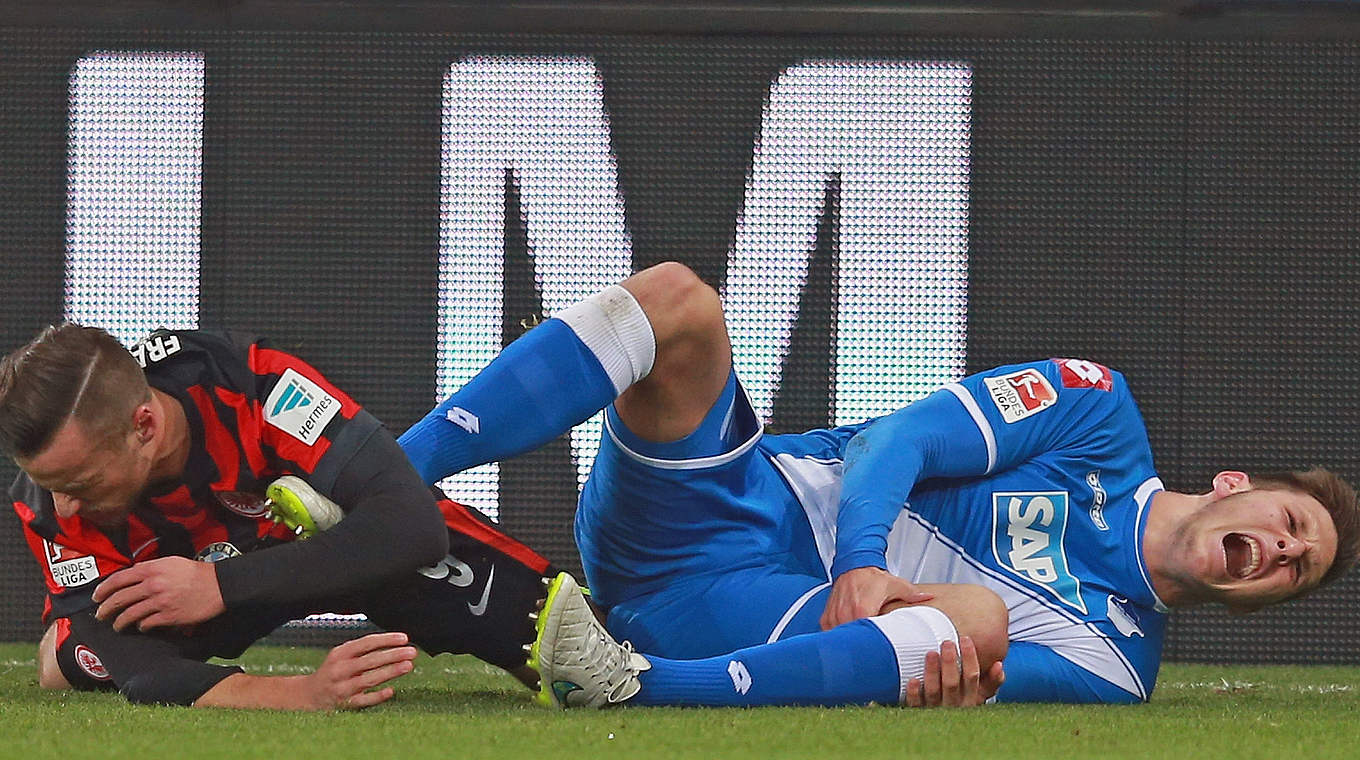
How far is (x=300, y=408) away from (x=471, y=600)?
1.12ft

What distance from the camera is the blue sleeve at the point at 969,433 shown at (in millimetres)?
1633

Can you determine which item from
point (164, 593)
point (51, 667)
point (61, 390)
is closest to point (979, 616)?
point (164, 593)

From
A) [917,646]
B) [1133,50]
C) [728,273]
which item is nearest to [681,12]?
[728,273]

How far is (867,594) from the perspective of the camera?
157 centimetres

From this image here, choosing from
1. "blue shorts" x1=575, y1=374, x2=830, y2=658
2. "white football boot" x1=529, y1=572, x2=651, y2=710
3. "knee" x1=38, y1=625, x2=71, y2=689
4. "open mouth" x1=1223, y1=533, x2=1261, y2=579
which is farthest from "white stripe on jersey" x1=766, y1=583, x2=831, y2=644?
"knee" x1=38, y1=625, x2=71, y2=689

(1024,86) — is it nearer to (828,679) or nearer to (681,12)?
(681,12)

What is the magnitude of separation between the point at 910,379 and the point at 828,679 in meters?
1.09

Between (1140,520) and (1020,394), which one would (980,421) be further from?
(1140,520)

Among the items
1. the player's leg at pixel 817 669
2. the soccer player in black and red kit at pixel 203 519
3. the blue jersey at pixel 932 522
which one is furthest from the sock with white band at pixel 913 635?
the soccer player in black and red kit at pixel 203 519

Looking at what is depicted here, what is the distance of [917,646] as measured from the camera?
4.91 ft

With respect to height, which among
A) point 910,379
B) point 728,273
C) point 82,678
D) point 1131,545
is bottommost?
point 82,678

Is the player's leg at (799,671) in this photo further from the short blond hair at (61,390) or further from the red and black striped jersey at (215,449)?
the short blond hair at (61,390)

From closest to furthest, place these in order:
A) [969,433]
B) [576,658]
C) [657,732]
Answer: [657,732] < [576,658] < [969,433]

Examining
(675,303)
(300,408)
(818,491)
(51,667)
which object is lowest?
(51,667)
